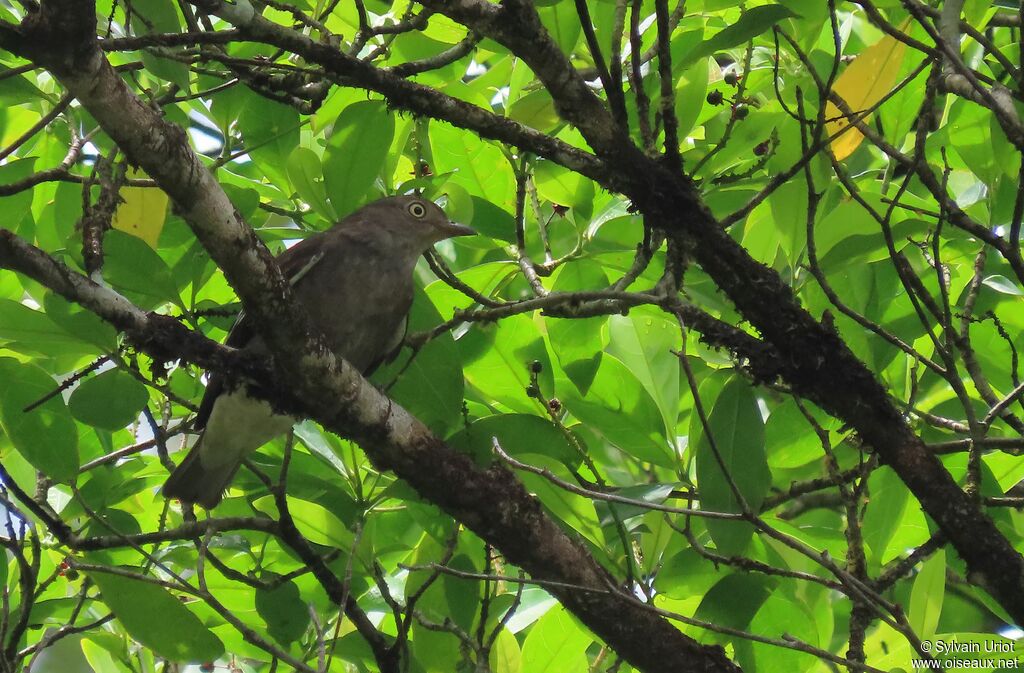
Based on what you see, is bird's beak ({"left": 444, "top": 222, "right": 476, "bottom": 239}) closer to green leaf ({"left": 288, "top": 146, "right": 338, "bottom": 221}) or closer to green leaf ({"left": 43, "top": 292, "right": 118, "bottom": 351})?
green leaf ({"left": 288, "top": 146, "right": 338, "bottom": 221})

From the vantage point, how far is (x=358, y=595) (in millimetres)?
4160

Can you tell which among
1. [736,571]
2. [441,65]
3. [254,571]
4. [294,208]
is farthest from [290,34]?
[736,571]

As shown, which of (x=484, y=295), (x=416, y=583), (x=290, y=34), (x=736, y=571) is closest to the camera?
(x=290, y=34)

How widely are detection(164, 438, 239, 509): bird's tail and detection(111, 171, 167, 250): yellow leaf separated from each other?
0.91 metres

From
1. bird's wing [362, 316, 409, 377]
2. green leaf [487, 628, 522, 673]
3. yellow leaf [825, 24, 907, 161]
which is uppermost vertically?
yellow leaf [825, 24, 907, 161]

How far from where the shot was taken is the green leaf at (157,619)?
338 centimetres

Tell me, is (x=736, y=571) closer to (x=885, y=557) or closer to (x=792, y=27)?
(x=885, y=557)

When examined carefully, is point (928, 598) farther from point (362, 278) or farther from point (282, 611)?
point (362, 278)

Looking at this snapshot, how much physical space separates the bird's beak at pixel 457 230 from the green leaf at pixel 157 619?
1.70 meters

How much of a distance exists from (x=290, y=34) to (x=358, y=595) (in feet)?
6.94

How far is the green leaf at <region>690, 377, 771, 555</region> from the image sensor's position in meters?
3.43

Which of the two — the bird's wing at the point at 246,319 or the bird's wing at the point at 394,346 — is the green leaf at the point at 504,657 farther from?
the bird's wing at the point at 394,346

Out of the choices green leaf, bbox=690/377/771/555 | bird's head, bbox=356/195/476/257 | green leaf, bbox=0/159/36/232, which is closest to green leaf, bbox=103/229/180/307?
green leaf, bbox=0/159/36/232

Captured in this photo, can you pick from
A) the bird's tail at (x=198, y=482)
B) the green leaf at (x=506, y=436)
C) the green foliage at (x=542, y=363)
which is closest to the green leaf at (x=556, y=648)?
the green foliage at (x=542, y=363)
